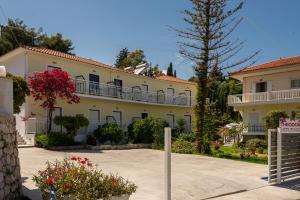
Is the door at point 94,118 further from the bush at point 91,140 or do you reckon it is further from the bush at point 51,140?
the bush at point 51,140

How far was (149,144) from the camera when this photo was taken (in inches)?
973

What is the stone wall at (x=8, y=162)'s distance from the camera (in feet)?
22.7

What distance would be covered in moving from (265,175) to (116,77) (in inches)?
771

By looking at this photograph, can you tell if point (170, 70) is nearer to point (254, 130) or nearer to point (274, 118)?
point (254, 130)

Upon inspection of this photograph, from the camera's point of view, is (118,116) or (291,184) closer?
(291,184)

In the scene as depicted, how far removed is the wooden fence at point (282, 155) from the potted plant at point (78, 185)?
264 inches

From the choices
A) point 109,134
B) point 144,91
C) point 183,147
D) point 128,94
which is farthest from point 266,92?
point 109,134

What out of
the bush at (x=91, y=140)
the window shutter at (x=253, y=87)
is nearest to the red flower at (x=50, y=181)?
the bush at (x=91, y=140)

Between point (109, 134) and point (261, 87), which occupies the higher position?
point (261, 87)

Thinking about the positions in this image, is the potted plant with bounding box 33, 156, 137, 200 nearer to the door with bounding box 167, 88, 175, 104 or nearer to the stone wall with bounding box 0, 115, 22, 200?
the stone wall with bounding box 0, 115, 22, 200

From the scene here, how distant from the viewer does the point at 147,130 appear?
25469mm

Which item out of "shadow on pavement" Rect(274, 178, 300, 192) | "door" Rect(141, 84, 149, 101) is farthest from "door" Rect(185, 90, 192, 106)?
"shadow on pavement" Rect(274, 178, 300, 192)

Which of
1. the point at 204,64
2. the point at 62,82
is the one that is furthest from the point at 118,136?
the point at 204,64

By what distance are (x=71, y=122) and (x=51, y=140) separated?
245 centimetres
